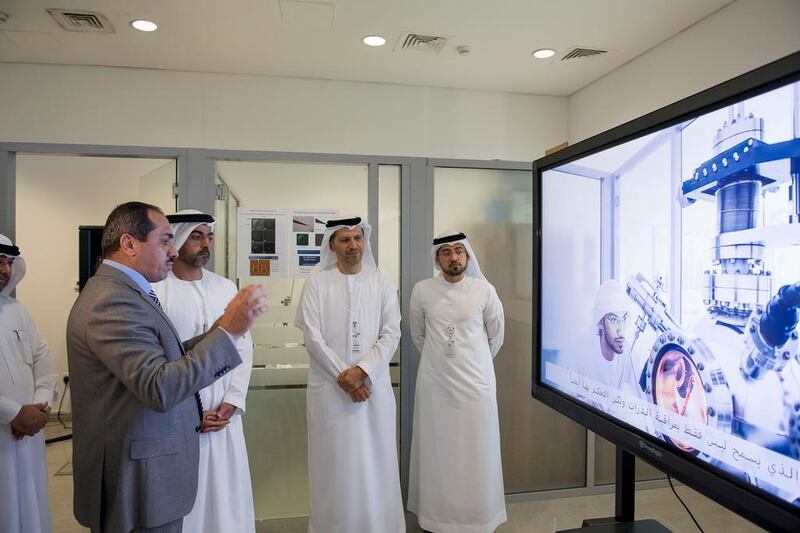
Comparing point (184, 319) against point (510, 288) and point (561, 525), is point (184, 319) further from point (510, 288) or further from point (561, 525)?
point (561, 525)

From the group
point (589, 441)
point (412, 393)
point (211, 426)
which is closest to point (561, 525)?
point (589, 441)

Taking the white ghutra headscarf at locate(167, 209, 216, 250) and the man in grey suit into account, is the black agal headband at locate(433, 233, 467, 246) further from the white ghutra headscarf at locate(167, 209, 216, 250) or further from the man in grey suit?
the man in grey suit

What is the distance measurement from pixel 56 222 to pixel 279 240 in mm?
3191

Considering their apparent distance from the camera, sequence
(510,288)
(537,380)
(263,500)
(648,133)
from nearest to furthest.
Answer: (648,133) < (537,380) < (263,500) < (510,288)

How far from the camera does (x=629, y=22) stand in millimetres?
2688

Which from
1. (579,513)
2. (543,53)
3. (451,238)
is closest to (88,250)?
(451,238)

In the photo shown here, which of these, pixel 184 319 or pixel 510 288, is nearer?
pixel 184 319

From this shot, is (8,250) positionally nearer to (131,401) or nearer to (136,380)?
(131,401)

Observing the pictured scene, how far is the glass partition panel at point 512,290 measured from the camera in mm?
3379

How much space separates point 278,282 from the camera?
10.2 feet

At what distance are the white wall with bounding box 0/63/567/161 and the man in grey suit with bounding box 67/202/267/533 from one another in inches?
74.7

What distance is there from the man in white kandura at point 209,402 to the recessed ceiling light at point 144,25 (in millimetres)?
1037

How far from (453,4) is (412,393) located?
2192 mm

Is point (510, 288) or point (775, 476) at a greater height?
point (510, 288)
